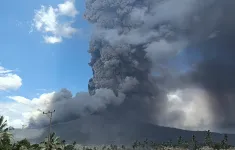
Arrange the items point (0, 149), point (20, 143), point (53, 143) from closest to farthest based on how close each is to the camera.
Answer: point (0, 149)
point (53, 143)
point (20, 143)

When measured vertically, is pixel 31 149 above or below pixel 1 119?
below

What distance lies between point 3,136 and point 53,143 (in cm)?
1173

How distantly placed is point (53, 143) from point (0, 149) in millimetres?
12048

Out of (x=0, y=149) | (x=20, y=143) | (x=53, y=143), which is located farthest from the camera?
(x=20, y=143)

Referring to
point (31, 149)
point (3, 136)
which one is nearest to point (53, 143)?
point (31, 149)

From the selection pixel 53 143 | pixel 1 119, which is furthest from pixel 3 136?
pixel 53 143

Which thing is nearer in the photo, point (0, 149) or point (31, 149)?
point (0, 149)

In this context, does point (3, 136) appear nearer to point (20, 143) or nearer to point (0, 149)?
point (0, 149)

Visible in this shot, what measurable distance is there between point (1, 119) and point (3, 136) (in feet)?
14.0

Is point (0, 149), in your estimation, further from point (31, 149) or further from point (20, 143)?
point (20, 143)

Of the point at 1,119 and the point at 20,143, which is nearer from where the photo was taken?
the point at 1,119

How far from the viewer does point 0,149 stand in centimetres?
7831

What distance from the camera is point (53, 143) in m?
83.6

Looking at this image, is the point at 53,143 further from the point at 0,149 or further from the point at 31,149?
the point at 0,149
